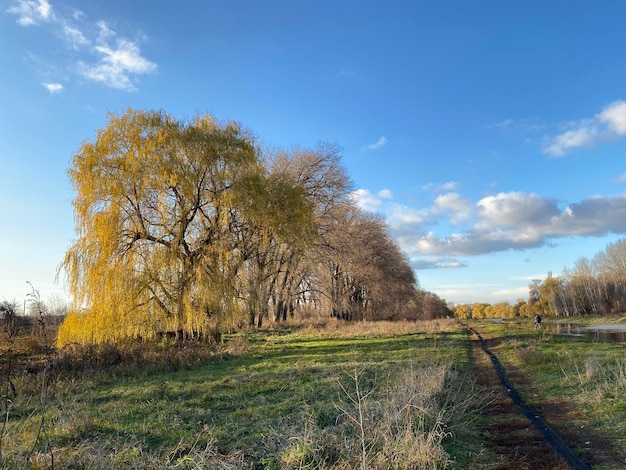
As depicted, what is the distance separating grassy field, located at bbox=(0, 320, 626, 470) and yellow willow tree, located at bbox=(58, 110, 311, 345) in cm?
361

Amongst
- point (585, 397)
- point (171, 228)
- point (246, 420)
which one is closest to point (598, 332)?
point (585, 397)

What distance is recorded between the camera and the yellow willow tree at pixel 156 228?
1817 centimetres

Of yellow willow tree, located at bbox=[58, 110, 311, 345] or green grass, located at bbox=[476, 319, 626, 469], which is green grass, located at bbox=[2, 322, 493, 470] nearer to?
green grass, located at bbox=[476, 319, 626, 469]

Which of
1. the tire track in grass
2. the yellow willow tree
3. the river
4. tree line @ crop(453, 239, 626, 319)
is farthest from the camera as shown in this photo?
tree line @ crop(453, 239, 626, 319)

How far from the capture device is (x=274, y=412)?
7.68m

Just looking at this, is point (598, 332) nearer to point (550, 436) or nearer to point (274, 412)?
point (550, 436)

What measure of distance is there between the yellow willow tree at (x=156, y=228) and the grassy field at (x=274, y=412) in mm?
3609

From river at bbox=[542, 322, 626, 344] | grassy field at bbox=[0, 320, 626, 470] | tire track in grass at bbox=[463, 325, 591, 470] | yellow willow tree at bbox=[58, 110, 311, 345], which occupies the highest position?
yellow willow tree at bbox=[58, 110, 311, 345]

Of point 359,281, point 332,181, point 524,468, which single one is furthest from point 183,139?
point 359,281

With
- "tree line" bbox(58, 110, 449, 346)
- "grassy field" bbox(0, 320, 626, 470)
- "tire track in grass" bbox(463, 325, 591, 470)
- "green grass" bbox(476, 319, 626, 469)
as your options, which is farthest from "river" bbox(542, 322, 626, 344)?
"tree line" bbox(58, 110, 449, 346)

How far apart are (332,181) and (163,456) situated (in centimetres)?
3013

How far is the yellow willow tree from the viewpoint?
18172 millimetres

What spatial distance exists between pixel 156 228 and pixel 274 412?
547 inches

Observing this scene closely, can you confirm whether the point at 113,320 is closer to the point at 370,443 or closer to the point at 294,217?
the point at 294,217
